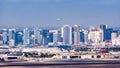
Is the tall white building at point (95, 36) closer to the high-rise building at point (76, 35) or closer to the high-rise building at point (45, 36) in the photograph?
the high-rise building at point (76, 35)

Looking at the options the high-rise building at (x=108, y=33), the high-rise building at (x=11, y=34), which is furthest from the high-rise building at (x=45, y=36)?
the high-rise building at (x=108, y=33)

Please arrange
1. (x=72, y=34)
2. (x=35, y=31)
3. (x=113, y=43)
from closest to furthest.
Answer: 1. (x=113, y=43)
2. (x=72, y=34)
3. (x=35, y=31)

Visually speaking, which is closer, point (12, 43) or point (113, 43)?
point (113, 43)

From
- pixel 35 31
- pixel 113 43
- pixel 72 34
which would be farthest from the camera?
pixel 35 31

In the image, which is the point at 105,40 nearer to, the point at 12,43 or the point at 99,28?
the point at 99,28

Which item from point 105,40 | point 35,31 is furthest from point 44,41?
point 105,40
